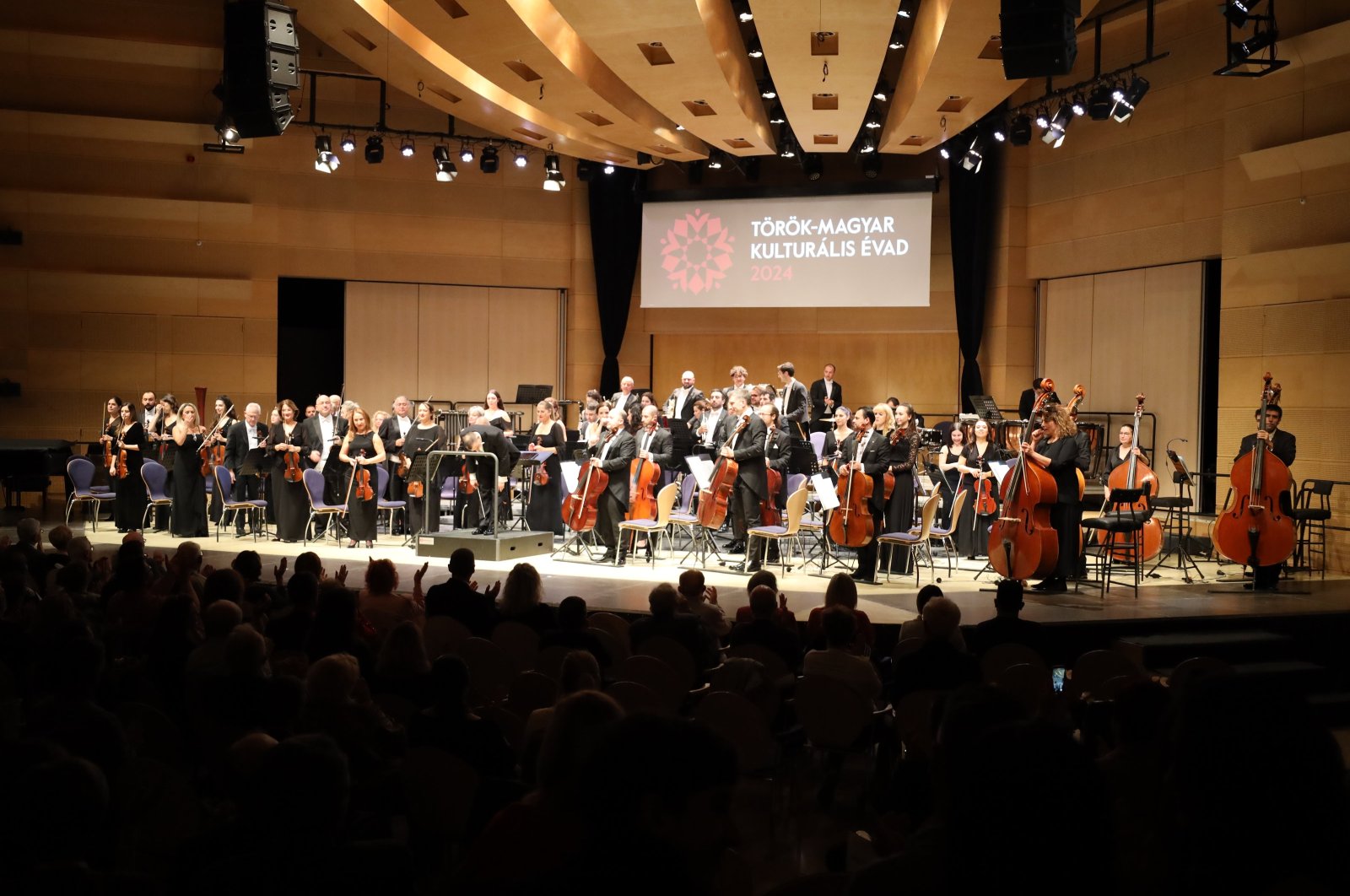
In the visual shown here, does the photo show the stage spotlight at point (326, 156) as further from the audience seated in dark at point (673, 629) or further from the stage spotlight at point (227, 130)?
the audience seated in dark at point (673, 629)

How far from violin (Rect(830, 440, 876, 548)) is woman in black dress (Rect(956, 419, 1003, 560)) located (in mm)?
1895

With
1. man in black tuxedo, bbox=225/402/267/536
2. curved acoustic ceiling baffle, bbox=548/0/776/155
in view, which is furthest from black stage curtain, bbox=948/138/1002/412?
man in black tuxedo, bbox=225/402/267/536

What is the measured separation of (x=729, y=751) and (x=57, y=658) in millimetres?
2404

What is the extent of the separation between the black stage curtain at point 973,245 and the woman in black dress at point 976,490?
14.8ft

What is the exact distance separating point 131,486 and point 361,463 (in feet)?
9.30

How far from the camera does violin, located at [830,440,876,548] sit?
30.0 feet

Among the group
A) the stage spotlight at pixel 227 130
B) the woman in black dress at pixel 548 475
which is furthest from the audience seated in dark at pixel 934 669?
the woman in black dress at pixel 548 475

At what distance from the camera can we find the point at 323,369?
16.9 meters

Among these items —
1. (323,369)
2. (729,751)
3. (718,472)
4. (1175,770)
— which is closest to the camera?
(729,751)

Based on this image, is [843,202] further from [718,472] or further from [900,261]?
[718,472]

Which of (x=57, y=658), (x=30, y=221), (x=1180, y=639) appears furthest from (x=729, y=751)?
(x=30, y=221)

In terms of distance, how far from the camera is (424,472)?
1158 cm

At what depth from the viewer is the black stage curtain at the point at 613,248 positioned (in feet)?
55.8

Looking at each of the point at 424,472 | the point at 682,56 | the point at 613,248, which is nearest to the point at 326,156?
the point at 613,248
